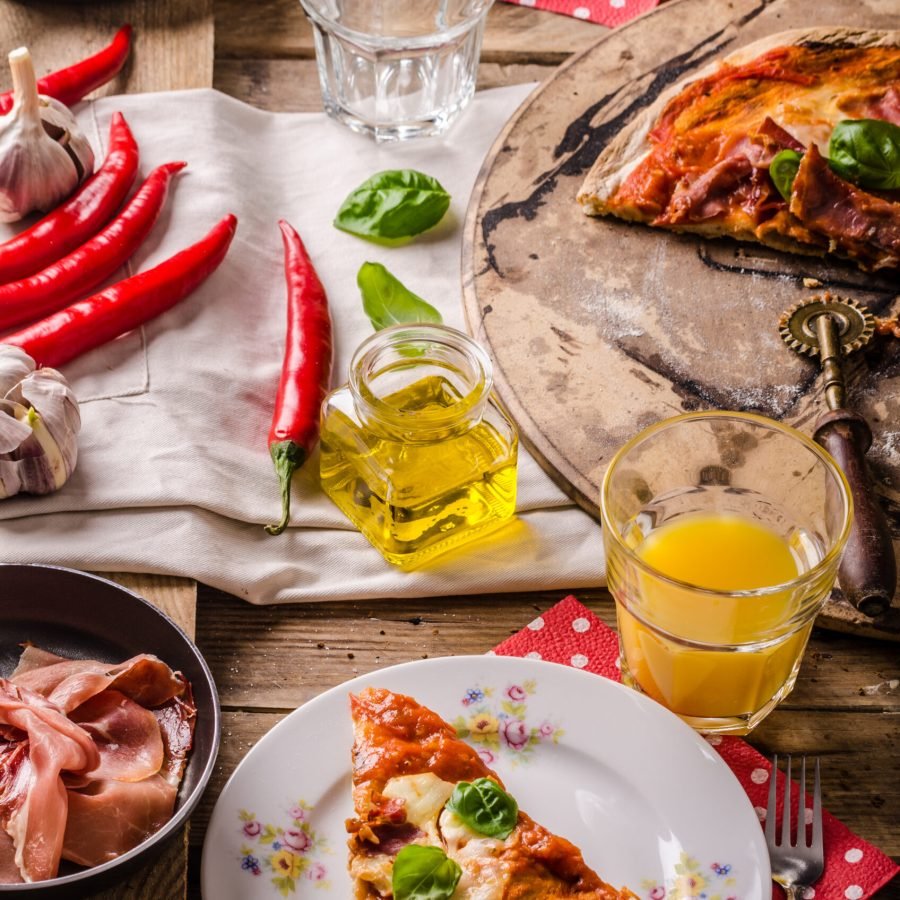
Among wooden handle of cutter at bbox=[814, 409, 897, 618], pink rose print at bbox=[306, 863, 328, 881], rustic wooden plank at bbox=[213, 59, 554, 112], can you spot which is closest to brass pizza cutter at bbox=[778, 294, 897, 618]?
wooden handle of cutter at bbox=[814, 409, 897, 618]

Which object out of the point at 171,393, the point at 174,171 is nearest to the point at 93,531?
the point at 171,393

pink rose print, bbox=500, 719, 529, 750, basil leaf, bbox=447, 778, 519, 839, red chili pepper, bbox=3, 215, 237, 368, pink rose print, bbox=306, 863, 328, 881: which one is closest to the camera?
basil leaf, bbox=447, 778, 519, 839

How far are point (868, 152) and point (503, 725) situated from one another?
1.94 metres

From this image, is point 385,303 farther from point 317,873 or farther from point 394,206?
point 317,873

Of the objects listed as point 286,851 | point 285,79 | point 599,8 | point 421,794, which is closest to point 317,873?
point 286,851

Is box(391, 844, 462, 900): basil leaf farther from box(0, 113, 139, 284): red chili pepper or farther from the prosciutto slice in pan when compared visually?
box(0, 113, 139, 284): red chili pepper

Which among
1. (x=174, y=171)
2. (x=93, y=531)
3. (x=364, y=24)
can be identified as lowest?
(x=93, y=531)

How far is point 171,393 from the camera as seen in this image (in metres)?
3.40

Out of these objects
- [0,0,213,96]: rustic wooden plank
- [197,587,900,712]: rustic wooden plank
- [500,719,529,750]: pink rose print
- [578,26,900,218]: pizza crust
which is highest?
[578,26,900,218]: pizza crust

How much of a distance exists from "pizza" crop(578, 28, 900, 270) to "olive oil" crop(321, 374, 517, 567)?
0.98 metres

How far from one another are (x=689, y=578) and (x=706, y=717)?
0.33 metres

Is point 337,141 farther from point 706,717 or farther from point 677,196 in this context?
point 706,717

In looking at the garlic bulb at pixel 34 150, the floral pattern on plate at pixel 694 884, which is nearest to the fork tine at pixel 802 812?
the floral pattern on plate at pixel 694 884

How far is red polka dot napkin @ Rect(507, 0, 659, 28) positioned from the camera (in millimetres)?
4590
